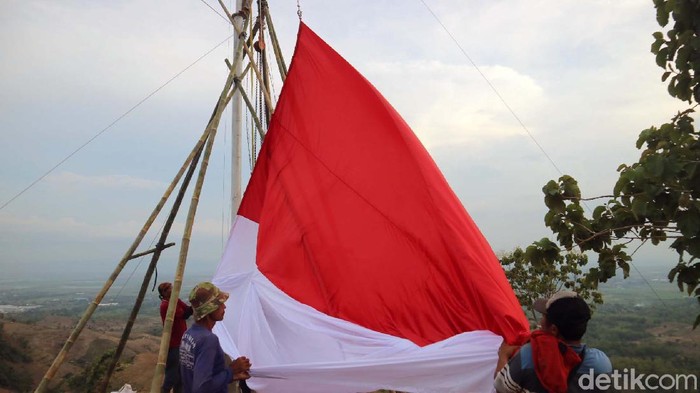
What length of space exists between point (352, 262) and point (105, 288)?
341cm

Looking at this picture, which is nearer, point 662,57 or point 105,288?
point 662,57

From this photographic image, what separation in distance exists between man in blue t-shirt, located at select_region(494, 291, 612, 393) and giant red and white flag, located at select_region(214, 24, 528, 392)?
3.63ft

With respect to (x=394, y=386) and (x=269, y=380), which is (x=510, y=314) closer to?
(x=394, y=386)

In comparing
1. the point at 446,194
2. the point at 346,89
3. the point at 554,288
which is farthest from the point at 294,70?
the point at 554,288

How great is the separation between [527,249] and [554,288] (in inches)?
378

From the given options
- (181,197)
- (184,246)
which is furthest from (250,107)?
(184,246)

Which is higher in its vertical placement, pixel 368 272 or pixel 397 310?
pixel 368 272

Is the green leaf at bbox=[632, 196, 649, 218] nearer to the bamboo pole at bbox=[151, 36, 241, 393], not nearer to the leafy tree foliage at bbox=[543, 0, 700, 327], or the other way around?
the leafy tree foliage at bbox=[543, 0, 700, 327]

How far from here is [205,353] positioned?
10.9ft

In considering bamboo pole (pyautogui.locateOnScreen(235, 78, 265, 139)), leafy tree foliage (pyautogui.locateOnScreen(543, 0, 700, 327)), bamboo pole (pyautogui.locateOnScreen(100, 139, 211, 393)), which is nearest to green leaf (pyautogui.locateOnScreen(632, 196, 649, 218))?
leafy tree foliage (pyautogui.locateOnScreen(543, 0, 700, 327))

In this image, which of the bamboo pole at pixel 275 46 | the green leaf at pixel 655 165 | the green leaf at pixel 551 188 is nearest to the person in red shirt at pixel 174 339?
the bamboo pole at pixel 275 46

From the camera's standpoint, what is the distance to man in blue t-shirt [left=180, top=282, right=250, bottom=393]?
3.28m

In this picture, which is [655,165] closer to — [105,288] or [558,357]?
[558,357]

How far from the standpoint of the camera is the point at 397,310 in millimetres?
4250
